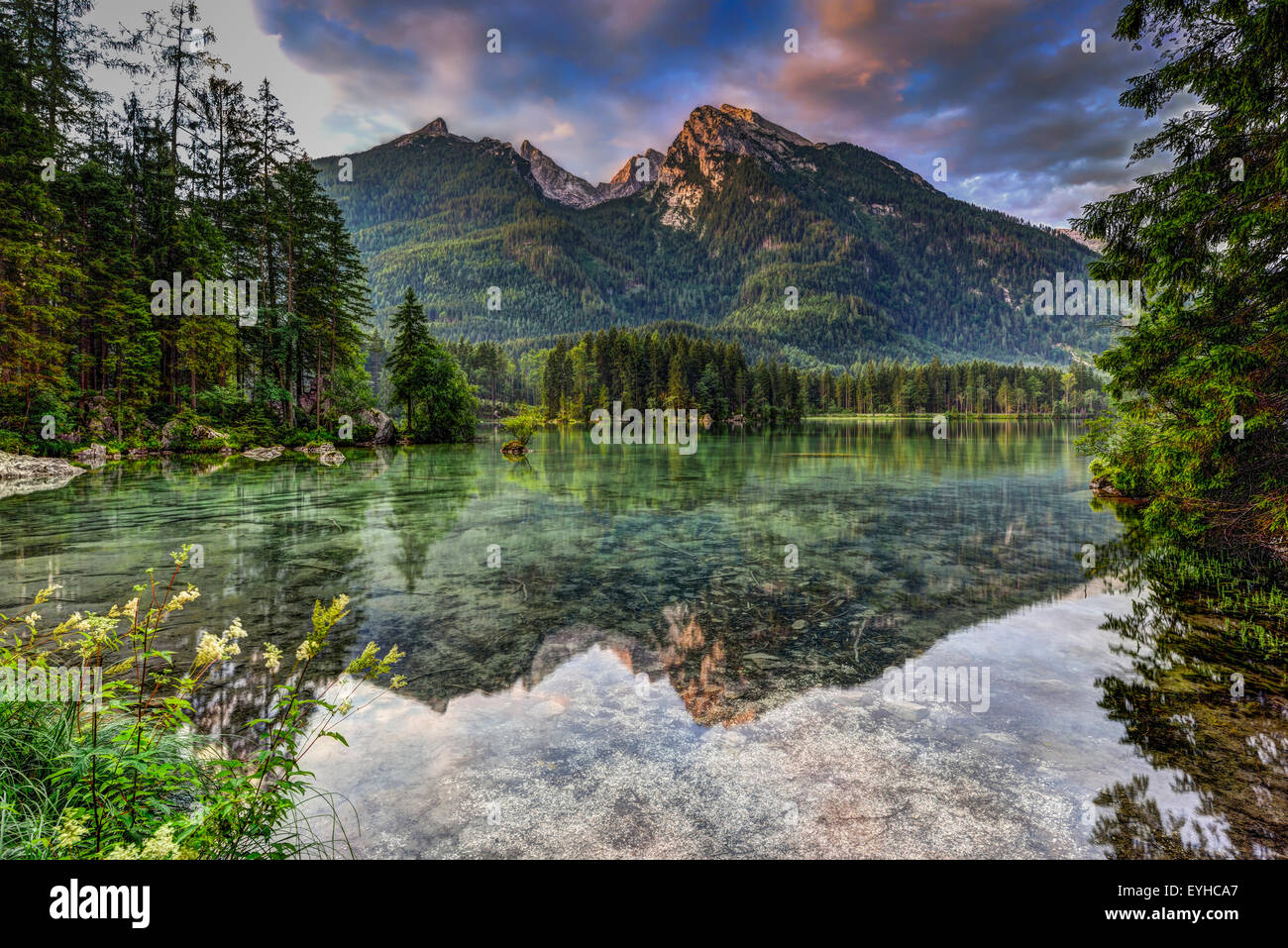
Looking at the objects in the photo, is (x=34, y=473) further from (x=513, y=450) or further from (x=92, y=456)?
(x=513, y=450)

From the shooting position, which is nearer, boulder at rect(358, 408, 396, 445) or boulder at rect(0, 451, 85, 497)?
boulder at rect(0, 451, 85, 497)

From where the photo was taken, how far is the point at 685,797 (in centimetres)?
356

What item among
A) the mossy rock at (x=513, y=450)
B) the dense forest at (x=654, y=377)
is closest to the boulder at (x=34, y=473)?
the mossy rock at (x=513, y=450)

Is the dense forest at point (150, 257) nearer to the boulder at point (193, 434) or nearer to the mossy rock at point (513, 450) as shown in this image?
the boulder at point (193, 434)

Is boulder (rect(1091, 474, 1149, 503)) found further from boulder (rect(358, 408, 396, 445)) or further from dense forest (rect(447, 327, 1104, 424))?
dense forest (rect(447, 327, 1104, 424))

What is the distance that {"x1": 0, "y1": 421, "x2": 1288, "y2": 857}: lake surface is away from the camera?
332cm

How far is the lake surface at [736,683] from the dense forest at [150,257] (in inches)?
704

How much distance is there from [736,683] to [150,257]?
39721 mm

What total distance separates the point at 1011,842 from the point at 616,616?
480 cm

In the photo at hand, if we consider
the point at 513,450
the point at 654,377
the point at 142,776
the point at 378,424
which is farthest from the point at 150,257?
the point at 654,377

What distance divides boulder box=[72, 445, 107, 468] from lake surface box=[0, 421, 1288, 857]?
1460 centimetres

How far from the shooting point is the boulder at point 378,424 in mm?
41156

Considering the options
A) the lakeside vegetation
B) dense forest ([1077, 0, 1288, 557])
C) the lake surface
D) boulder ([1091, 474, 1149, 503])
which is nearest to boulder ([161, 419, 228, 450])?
the lake surface

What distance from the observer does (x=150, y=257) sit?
99.8 feet
